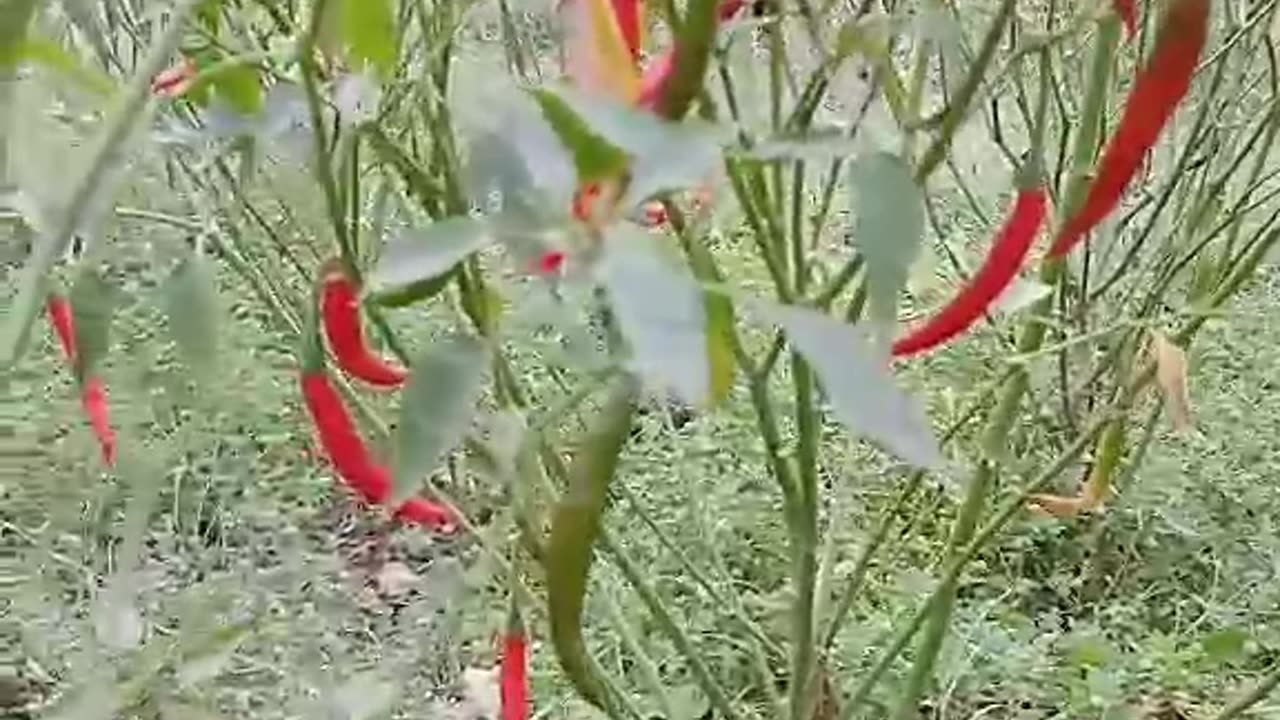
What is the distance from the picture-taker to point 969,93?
2.79 ft

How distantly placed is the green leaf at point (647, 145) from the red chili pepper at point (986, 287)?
0.32m

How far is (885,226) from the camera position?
499mm

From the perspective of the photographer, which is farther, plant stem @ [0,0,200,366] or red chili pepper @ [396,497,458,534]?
red chili pepper @ [396,497,458,534]

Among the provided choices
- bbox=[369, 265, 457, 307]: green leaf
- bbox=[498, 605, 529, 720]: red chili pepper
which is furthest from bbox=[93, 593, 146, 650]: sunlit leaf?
bbox=[369, 265, 457, 307]: green leaf

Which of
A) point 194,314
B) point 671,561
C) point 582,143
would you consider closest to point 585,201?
point 582,143

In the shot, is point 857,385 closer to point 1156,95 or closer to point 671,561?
point 1156,95

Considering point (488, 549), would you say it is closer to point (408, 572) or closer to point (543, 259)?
point (543, 259)

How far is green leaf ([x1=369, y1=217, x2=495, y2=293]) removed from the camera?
424 millimetres

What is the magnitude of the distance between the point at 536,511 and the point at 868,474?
123 centimetres

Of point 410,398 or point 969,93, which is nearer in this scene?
point 410,398

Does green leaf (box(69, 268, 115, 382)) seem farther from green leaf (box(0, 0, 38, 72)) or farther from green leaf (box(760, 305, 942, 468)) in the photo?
green leaf (box(760, 305, 942, 468))

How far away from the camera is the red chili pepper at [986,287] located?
29.1 inches

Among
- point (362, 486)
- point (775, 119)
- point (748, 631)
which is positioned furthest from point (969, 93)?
point (748, 631)

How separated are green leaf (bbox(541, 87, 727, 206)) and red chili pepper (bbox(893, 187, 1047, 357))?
1.03 feet
